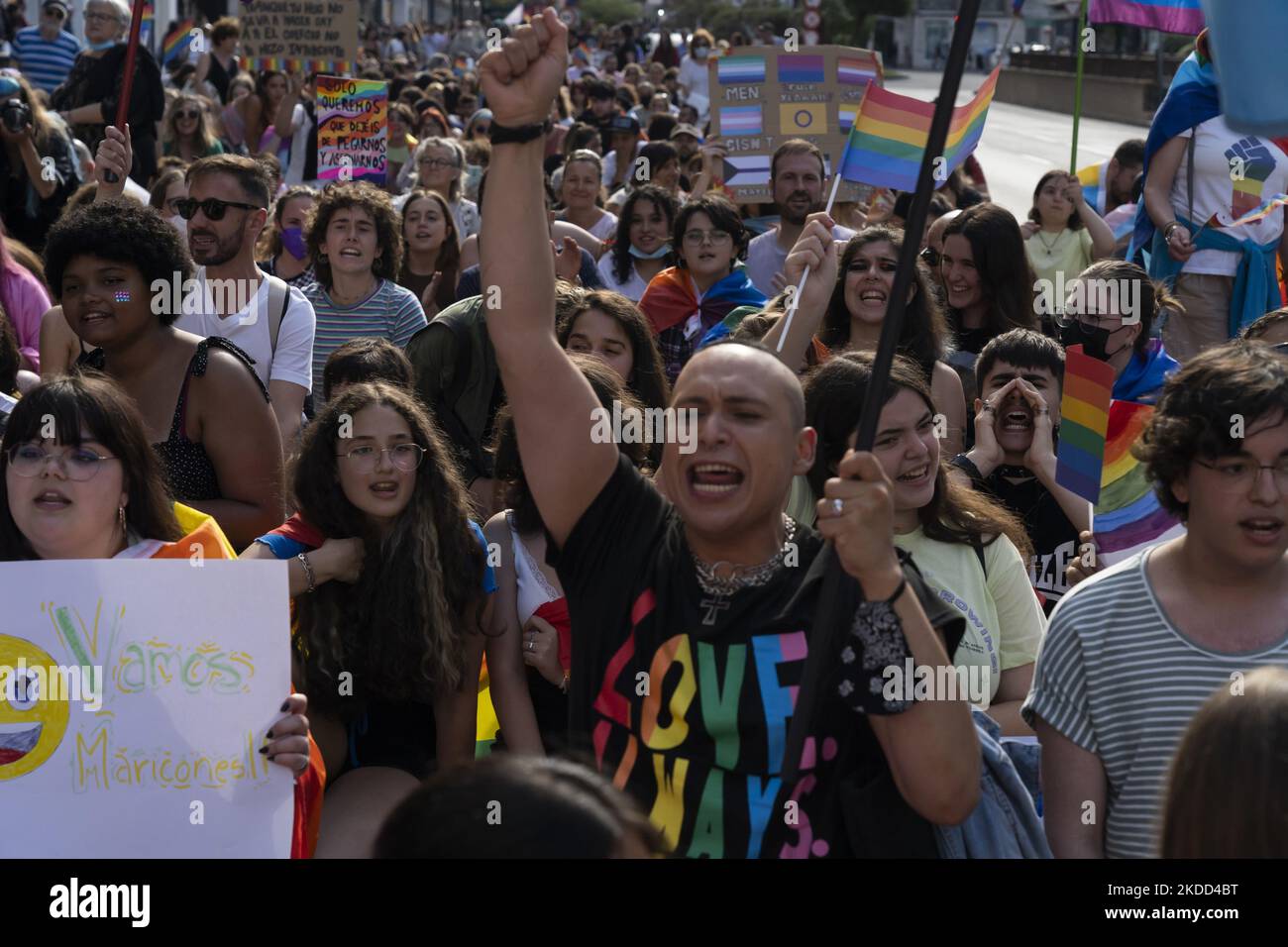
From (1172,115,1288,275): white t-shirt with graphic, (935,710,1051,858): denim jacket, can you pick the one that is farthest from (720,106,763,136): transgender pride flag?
(935,710,1051,858): denim jacket

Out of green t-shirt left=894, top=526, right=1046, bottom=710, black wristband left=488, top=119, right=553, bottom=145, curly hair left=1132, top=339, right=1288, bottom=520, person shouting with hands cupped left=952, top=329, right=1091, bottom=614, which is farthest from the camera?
person shouting with hands cupped left=952, top=329, right=1091, bottom=614

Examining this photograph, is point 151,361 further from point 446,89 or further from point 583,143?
point 446,89

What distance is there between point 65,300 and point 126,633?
73.8 inches

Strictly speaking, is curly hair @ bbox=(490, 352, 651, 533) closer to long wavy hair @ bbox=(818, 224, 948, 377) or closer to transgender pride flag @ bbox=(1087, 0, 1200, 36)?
long wavy hair @ bbox=(818, 224, 948, 377)

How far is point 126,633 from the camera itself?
11.1 ft

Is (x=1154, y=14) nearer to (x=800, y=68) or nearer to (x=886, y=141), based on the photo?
(x=800, y=68)

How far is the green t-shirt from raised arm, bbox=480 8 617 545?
1.34 meters

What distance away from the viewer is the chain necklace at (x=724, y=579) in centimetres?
291

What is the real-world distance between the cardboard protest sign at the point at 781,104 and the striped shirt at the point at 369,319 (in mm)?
3105

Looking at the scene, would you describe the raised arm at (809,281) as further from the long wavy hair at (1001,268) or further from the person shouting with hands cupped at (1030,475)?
the long wavy hair at (1001,268)

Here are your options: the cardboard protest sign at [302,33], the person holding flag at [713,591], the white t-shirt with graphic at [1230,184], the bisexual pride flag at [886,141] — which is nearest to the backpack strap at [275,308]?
the bisexual pride flag at [886,141]

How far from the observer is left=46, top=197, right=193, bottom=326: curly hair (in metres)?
4.90

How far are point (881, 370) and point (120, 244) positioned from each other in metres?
3.02
